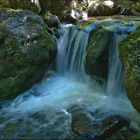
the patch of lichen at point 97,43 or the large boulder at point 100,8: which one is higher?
the large boulder at point 100,8

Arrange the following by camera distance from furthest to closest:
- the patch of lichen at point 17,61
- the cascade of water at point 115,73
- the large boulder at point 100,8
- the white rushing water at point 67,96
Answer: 1. the large boulder at point 100,8
2. the cascade of water at point 115,73
3. the patch of lichen at point 17,61
4. the white rushing water at point 67,96

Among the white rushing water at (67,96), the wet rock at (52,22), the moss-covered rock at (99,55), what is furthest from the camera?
the wet rock at (52,22)

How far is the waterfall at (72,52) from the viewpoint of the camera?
935cm

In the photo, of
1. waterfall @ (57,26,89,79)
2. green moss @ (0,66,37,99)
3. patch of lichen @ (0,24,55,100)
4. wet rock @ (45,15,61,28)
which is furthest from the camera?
wet rock @ (45,15,61,28)

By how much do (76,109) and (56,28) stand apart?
4216 mm

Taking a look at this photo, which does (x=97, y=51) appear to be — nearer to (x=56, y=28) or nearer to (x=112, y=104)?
(x=112, y=104)

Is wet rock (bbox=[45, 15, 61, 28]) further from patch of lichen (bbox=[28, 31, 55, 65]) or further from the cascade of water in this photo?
the cascade of water

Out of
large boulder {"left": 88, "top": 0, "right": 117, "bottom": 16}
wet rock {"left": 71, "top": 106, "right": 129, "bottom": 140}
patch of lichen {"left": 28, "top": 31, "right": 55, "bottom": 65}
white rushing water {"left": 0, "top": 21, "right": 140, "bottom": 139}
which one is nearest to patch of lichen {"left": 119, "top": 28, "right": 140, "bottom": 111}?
wet rock {"left": 71, "top": 106, "right": 129, "bottom": 140}

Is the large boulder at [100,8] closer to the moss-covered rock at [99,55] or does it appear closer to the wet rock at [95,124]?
the moss-covered rock at [99,55]

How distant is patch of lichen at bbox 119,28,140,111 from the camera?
6236 millimetres

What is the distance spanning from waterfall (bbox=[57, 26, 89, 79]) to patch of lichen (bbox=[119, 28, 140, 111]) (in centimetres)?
233

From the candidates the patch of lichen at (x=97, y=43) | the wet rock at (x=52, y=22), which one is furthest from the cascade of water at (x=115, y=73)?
the wet rock at (x=52, y=22)

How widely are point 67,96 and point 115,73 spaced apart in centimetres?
139

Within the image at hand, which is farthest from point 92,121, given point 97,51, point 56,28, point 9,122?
point 56,28
